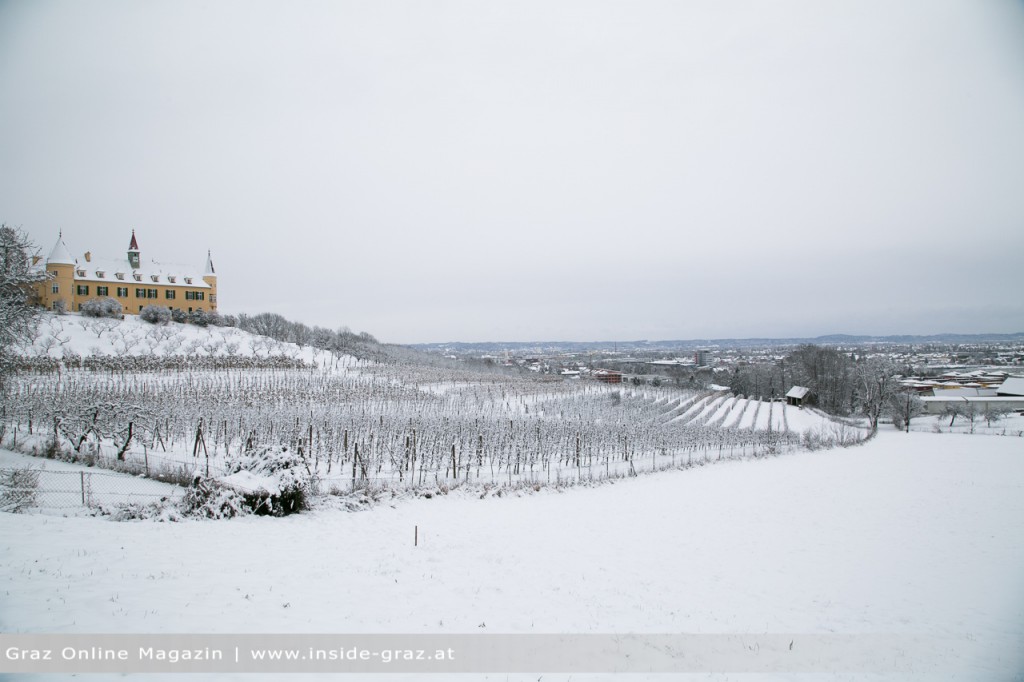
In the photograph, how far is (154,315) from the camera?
50.0m

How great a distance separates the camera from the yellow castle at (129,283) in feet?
148

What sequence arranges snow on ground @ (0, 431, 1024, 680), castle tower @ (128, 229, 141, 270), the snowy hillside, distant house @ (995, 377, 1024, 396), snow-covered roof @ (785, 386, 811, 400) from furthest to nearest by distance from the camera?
1. snow-covered roof @ (785, 386, 811, 400)
2. castle tower @ (128, 229, 141, 270)
3. distant house @ (995, 377, 1024, 396)
4. the snowy hillside
5. snow on ground @ (0, 431, 1024, 680)

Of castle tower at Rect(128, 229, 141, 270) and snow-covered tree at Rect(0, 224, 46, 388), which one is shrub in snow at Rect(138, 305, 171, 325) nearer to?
castle tower at Rect(128, 229, 141, 270)

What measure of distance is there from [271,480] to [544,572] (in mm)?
8422

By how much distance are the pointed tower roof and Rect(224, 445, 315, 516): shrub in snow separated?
155 ft

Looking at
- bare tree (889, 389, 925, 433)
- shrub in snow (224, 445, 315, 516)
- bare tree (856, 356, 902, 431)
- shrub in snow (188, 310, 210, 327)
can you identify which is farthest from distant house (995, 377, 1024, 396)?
shrub in snow (188, 310, 210, 327)

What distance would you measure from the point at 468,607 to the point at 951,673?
22.6 ft

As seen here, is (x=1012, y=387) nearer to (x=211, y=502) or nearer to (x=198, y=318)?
(x=211, y=502)

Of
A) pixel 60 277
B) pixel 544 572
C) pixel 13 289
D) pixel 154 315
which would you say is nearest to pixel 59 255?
pixel 60 277

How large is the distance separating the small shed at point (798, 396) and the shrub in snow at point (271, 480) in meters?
71.7

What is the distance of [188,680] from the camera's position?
195 inches

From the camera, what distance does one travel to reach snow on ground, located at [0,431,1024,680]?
6.66m

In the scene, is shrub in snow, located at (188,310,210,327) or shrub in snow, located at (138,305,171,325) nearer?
shrub in snow, located at (138,305,171,325)

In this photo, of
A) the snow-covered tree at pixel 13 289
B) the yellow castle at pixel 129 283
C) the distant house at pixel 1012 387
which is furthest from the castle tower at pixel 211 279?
the distant house at pixel 1012 387
